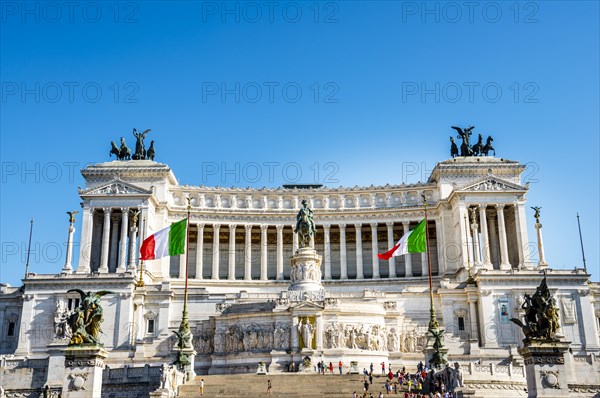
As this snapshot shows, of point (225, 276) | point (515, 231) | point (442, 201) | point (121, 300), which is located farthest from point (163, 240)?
point (515, 231)

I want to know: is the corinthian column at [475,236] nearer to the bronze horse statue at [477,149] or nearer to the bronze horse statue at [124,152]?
the bronze horse statue at [477,149]

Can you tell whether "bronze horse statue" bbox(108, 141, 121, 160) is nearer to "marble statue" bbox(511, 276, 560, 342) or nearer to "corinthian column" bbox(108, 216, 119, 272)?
"corinthian column" bbox(108, 216, 119, 272)

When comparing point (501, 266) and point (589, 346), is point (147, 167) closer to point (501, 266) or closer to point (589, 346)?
point (501, 266)

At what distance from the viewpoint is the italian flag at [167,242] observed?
205ft

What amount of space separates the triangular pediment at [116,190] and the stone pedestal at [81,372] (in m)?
51.5

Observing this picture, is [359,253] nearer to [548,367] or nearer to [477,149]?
[477,149]

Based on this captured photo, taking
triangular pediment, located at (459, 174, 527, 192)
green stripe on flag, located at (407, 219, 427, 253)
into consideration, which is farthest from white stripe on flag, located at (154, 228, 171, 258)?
triangular pediment, located at (459, 174, 527, 192)

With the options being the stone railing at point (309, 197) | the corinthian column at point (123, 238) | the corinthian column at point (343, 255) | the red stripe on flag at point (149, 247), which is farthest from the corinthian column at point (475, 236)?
the corinthian column at point (123, 238)

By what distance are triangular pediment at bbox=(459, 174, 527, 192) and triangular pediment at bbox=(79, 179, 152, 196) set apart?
4100 centimetres

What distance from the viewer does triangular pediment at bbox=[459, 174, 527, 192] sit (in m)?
88.9

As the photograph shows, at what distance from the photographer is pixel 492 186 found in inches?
3521

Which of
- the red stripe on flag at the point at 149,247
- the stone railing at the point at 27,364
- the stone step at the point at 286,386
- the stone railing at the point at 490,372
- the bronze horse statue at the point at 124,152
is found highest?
the bronze horse statue at the point at 124,152

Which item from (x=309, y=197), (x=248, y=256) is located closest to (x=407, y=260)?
(x=309, y=197)

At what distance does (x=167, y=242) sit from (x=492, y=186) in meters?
44.6
